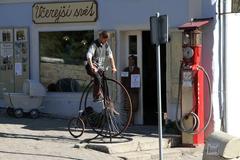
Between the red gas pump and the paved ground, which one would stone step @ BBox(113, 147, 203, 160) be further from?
the red gas pump

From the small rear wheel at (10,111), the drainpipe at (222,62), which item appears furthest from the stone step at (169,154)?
the small rear wheel at (10,111)

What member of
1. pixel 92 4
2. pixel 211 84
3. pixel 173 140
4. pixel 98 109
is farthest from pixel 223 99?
pixel 92 4

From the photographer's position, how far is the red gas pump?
1372cm

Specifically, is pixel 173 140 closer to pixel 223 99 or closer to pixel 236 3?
pixel 223 99

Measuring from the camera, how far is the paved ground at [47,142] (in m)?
11.9

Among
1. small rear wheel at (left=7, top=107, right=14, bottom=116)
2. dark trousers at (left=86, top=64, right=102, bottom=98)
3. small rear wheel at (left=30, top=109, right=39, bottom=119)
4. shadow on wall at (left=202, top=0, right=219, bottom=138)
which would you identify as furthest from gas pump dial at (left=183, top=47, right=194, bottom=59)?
small rear wheel at (left=7, top=107, right=14, bottom=116)

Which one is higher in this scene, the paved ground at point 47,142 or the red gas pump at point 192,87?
the red gas pump at point 192,87

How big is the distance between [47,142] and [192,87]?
328cm

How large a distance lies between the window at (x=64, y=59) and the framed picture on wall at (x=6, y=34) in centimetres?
92

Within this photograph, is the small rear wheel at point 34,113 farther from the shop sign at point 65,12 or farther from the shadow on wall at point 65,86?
the shop sign at point 65,12

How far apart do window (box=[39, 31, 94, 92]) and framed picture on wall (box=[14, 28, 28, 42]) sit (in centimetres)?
43

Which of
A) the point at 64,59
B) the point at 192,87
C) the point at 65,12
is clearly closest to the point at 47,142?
the point at 192,87

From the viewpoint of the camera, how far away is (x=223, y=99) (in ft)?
48.7

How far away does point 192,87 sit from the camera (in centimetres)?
1384
